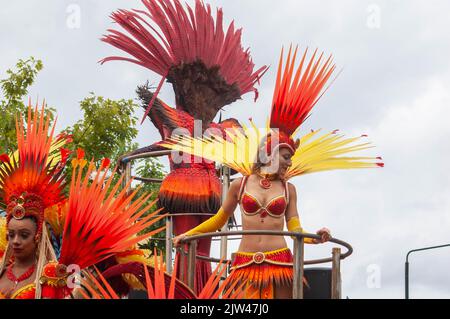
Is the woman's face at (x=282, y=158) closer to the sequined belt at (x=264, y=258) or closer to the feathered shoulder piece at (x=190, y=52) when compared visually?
the sequined belt at (x=264, y=258)

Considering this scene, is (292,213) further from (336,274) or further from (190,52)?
(190,52)

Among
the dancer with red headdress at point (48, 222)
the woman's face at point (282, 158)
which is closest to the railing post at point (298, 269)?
the dancer with red headdress at point (48, 222)

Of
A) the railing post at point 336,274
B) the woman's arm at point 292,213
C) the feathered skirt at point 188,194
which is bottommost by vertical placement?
the railing post at point 336,274

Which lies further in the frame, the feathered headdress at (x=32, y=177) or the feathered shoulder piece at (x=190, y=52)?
the feathered shoulder piece at (x=190, y=52)

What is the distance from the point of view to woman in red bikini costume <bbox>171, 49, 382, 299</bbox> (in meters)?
7.48

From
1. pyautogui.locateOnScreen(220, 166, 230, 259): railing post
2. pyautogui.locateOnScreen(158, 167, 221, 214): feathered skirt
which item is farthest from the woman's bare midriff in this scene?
pyautogui.locateOnScreen(158, 167, 221, 214): feathered skirt

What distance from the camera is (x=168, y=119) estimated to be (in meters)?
10.5

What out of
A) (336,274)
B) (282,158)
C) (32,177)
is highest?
(282,158)

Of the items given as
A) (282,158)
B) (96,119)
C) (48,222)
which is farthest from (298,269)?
(96,119)

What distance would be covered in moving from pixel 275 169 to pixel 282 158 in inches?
4.4

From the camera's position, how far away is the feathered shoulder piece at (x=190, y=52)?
1075cm

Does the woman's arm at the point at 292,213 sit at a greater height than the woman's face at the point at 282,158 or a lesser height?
lesser

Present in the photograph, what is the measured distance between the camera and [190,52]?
35.7 ft
